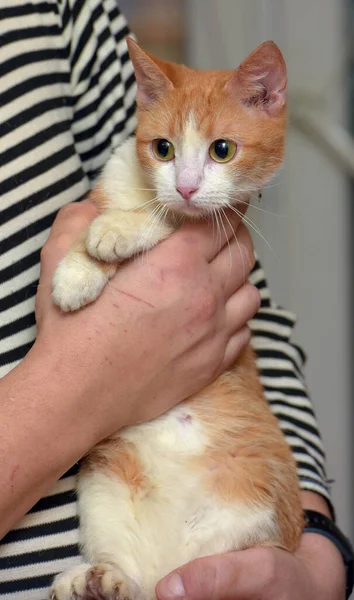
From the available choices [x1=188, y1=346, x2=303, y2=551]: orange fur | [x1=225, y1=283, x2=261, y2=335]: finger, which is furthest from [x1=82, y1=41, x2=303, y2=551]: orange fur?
[x1=225, y1=283, x2=261, y2=335]: finger

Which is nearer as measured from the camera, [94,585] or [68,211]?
[94,585]

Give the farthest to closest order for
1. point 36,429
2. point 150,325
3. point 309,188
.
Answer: point 309,188, point 150,325, point 36,429

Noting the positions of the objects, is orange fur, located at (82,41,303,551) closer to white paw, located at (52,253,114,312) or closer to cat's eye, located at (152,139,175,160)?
cat's eye, located at (152,139,175,160)

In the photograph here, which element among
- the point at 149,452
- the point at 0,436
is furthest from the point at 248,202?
the point at 0,436

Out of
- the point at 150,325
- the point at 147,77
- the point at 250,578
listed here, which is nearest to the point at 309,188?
the point at 147,77

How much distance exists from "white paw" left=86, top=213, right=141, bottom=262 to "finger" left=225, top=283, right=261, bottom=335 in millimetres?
180

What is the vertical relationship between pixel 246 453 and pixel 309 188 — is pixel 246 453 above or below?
below

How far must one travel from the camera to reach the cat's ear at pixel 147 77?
3.82ft

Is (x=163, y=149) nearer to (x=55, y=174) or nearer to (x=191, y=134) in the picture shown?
(x=191, y=134)

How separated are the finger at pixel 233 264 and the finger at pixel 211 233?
0.04 feet

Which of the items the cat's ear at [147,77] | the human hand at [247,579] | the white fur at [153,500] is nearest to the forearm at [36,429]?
the white fur at [153,500]

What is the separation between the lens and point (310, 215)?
2.66 meters

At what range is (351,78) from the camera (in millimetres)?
2547

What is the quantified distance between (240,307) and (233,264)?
70 mm
